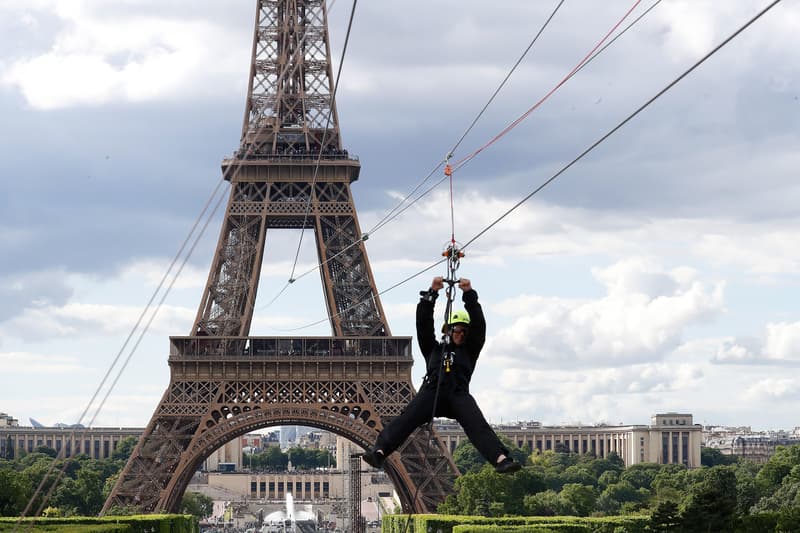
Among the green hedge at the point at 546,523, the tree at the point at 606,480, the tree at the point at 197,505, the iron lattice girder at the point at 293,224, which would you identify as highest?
the iron lattice girder at the point at 293,224

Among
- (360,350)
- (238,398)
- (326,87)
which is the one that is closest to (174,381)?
(238,398)

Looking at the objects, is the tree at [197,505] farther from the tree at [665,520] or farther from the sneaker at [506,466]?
the sneaker at [506,466]

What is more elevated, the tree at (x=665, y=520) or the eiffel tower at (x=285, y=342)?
the eiffel tower at (x=285, y=342)

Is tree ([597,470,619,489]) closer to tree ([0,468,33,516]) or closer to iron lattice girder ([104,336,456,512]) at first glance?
iron lattice girder ([104,336,456,512])

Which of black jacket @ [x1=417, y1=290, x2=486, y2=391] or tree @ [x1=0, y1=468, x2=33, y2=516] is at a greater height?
black jacket @ [x1=417, y1=290, x2=486, y2=391]

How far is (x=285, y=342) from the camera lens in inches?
2992

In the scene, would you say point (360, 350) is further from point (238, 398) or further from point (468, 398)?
point (468, 398)

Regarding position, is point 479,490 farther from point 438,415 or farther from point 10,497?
point 438,415

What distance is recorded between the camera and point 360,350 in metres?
74.1

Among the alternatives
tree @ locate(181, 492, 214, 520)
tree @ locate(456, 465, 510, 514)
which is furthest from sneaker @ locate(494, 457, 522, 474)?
tree @ locate(181, 492, 214, 520)

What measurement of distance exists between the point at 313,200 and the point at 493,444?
57.4 m

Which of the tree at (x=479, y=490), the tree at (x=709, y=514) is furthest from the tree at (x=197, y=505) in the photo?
the tree at (x=709, y=514)

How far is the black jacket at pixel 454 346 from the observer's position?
20.8 meters

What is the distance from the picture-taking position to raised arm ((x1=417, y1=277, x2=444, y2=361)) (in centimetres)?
2122
